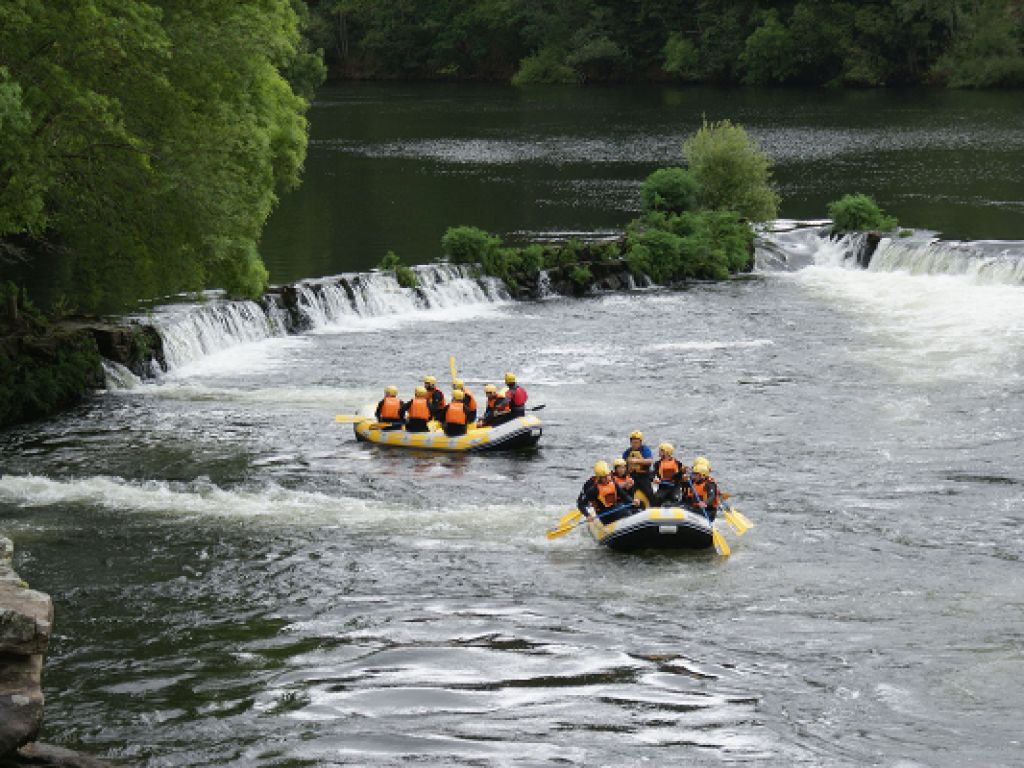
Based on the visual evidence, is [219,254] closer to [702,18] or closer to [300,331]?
[300,331]

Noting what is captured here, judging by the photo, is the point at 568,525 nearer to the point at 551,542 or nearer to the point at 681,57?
the point at 551,542

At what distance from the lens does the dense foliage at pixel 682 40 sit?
363 ft

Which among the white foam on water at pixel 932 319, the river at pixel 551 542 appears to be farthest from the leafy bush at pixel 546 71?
the river at pixel 551 542

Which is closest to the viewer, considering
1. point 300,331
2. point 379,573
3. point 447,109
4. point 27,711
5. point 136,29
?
point 27,711

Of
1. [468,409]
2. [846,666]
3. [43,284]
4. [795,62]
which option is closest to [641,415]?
[468,409]

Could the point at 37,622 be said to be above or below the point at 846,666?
above

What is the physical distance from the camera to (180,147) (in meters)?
33.5

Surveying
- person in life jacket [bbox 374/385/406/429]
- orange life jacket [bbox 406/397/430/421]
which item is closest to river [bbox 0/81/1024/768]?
person in life jacket [bbox 374/385/406/429]

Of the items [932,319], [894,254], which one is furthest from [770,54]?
[932,319]

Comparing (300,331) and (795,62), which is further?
(795,62)

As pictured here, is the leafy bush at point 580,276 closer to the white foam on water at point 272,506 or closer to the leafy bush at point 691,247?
the leafy bush at point 691,247

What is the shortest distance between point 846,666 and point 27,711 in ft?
30.5

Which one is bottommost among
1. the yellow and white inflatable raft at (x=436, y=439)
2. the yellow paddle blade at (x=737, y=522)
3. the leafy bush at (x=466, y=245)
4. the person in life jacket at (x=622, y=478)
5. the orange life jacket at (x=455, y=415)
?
the yellow and white inflatable raft at (x=436, y=439)

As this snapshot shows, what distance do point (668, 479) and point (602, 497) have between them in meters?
1.28
